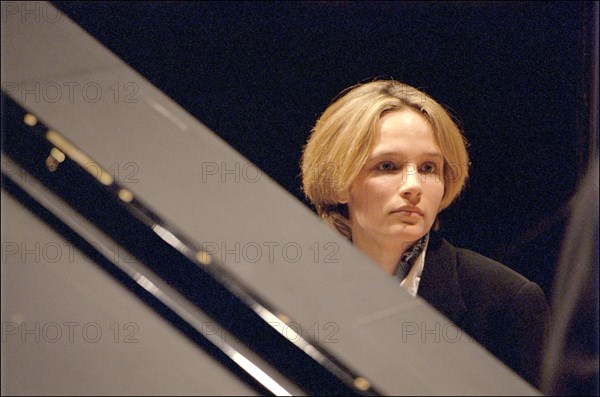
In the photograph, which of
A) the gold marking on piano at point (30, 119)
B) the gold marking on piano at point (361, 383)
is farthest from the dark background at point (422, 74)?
the gold marking on piano at point (361, 383)

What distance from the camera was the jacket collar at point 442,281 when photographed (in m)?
1.28

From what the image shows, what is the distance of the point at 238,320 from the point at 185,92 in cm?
53

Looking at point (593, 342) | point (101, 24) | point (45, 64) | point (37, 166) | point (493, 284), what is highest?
point (101, 24)

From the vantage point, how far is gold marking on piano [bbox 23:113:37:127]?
1.11 meters

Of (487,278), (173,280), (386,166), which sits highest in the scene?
(386,166)

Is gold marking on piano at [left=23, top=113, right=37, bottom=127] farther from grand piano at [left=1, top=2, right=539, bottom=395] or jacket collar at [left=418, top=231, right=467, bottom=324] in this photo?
jacket collar at [left=418, top=231, right=467, bottom=324]

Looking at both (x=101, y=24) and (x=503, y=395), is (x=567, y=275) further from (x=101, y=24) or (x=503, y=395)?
(x=101, y=24)

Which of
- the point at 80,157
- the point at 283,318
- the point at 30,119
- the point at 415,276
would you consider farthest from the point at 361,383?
the point at 30,119

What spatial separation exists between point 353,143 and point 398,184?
0.13 metres

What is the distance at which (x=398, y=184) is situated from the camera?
4.23ft

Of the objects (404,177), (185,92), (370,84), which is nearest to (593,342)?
(404,177)

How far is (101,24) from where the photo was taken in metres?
1.31

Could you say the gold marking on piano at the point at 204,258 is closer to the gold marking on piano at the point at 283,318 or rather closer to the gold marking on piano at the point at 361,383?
the gold marking on piano at the point at 283,318

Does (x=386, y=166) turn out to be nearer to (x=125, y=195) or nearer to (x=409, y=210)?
(x=409, y=210)
